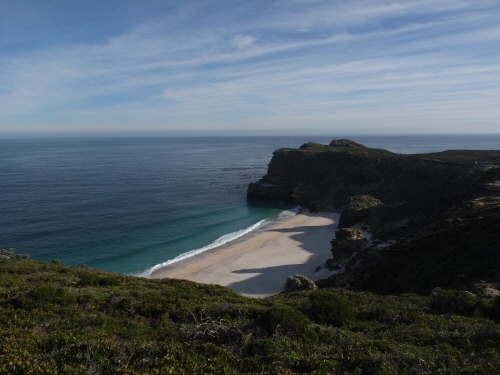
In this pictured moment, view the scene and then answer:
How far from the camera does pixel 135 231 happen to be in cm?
4625

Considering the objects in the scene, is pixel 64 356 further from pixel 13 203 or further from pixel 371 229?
pixel 13 203

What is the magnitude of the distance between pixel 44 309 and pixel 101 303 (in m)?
1.85

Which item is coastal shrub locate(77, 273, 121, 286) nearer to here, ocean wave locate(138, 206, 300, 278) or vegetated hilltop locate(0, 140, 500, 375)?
vegetated hilltop locate(0, 140, 500, 375)

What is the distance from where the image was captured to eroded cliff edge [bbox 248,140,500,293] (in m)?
21.4

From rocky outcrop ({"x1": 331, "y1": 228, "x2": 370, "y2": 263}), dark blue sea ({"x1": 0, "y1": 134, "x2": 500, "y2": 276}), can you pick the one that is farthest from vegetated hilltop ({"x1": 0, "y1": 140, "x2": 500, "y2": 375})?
dark blue sea ({"x1": 0, "y1": 134, "x2": 500, "y2": 276})

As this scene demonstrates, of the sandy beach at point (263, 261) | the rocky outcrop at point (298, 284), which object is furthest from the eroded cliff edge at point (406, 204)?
the sandy beach at point (263, 261)

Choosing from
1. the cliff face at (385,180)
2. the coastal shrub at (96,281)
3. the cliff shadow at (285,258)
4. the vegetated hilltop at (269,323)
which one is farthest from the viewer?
the cliff face at (385,180)

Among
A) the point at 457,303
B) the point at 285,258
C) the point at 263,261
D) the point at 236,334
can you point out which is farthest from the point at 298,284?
the point at 236,334

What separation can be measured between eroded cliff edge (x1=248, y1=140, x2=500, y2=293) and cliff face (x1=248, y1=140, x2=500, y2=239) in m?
0.16

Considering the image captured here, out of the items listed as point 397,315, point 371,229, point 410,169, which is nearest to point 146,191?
point 371,229

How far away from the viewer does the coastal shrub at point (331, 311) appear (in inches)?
476

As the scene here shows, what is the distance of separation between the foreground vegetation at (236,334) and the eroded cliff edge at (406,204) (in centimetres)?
812

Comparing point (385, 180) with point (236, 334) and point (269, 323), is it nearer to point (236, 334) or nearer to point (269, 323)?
point (269, 323)

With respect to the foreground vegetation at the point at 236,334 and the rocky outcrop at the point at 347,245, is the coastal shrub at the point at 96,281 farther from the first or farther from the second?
the rocky outcrop at the point at 347,245
